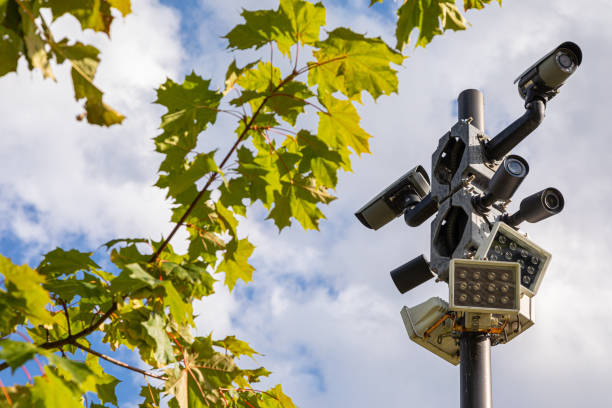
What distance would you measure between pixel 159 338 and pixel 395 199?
4.74m

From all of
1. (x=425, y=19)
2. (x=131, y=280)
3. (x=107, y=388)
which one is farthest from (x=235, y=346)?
(x=425, y=19)

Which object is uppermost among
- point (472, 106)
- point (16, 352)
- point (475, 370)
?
point (472, 106)

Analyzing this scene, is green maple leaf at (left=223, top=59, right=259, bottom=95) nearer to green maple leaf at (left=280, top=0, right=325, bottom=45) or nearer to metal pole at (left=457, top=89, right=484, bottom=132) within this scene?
green maple leaf at (left=280, top=0, right=325, bottom=45)

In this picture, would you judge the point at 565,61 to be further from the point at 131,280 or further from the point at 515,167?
the point at 131,280

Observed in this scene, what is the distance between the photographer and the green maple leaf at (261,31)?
6.32 feet

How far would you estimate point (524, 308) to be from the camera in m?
5.09

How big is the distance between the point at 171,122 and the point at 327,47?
497 mm

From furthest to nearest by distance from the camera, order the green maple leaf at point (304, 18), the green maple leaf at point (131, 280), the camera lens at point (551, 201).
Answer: the camera lens at point (551, 201)
the green maple leaf at point (304, 18)
the green maple leaf at point (131, 280)

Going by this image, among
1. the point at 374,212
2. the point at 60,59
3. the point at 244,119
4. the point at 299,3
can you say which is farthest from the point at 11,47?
the point at 374,212

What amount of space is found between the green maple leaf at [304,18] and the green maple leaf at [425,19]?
257 millimetres

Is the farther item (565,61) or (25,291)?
(565,61)

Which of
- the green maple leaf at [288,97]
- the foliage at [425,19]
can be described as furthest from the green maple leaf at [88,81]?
the foliage at [425,19]

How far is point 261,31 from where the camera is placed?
195cm

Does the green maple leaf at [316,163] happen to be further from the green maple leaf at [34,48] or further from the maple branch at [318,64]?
the green maple leaf at [34,48]
